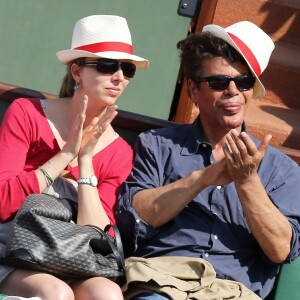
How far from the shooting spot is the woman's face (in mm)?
4359

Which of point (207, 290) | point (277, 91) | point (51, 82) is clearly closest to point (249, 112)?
point (277, 91)

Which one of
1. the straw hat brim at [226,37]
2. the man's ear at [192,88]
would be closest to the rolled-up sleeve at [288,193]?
the straw hat brim at [226,37]

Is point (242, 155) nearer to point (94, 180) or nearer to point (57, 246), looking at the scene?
point (94, 180)

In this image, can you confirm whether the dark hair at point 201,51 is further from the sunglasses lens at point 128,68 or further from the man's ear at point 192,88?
the sunglasses lens at point 128,68

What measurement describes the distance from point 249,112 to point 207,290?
2331mm

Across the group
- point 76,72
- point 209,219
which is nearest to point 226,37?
point 76,72

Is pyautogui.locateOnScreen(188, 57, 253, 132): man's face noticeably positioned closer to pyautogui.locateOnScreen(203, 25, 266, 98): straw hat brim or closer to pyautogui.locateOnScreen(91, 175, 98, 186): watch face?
pyautogui.locateOnScreen(203, 25, 266, 98): straw hat brim

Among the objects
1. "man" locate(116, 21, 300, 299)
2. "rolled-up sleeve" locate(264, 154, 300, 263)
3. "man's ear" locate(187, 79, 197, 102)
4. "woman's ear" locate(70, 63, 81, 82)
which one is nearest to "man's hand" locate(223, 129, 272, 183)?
"man" locate(116, 21, 300, 299)

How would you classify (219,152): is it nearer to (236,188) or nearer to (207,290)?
(236,188)

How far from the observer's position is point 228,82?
170 inches

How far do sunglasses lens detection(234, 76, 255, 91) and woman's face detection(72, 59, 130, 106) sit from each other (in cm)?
51

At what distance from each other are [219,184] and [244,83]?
52 cm

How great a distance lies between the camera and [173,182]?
13.9 ft

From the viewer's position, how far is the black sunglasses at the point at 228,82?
4.32 metres
